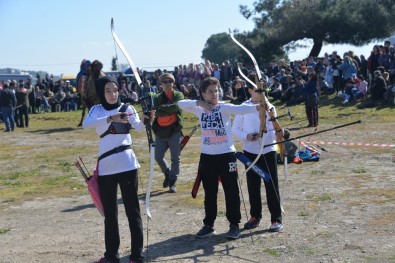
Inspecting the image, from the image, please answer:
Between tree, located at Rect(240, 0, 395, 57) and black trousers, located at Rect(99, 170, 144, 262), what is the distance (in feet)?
112

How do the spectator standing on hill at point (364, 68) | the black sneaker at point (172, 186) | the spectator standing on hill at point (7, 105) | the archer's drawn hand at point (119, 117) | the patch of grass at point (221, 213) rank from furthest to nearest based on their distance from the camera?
1. the spectator standing on hill at point (364, 68)
2. the spectator standing on hill at point (7, 105)
3. the black sneaker at point (172, 186)
4. the patch of grass at point (221, 213)
5. the archer's drawn hand at point (119, 117)

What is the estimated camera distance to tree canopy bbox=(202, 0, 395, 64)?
3847 centimetres

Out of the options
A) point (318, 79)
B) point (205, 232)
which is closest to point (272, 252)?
point (205, 232)

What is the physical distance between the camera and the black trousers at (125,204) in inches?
260

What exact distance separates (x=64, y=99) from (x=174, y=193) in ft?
88.3

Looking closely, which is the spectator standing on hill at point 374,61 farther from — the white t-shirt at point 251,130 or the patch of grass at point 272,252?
the patch of grass at point 272,252

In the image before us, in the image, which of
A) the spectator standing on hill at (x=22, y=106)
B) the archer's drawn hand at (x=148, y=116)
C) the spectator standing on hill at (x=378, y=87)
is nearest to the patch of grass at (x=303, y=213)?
the archer's drawn hand at (x=148, y=116)

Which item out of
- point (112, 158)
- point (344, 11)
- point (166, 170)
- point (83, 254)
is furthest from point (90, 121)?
point (344, 11)

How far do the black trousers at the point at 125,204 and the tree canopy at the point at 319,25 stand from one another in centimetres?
3401

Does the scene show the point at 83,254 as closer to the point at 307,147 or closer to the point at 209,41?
the point at 307,147

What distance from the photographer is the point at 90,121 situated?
21.6ft

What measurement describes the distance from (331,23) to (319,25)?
0.83 meters

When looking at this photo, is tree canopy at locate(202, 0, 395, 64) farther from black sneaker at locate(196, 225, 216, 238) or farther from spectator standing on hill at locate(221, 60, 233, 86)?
black sneaker at locate(196, 225, 216, 238)

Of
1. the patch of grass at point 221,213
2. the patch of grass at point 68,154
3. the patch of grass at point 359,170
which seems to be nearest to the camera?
the patch of grass at point 221,213
